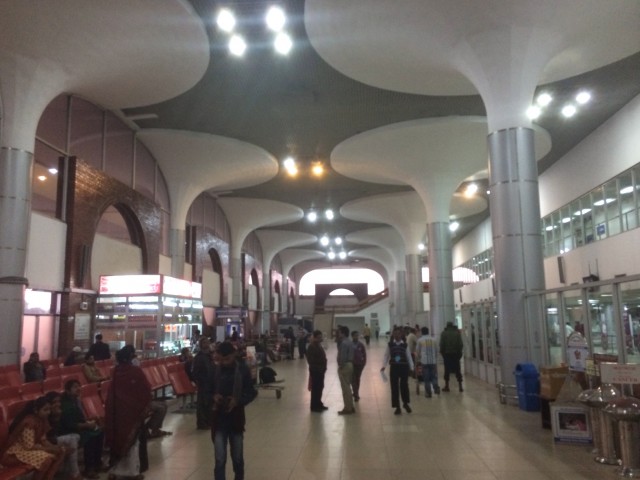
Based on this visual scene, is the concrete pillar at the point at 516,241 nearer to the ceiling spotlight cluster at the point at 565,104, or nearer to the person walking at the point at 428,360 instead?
the person walking at the point at 428,360

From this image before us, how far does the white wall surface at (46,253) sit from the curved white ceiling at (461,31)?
769 cm

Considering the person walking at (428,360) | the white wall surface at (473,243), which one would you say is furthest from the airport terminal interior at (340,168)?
the white wall surface at (473,243)

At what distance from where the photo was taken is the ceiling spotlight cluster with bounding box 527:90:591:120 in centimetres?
1511

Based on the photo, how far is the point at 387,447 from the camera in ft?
23.7

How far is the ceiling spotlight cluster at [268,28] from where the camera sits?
36.1 ft

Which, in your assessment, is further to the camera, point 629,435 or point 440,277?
point 440,277

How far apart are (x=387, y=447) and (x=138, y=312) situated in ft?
32.2

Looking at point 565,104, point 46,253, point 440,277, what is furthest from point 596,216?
point 46,253

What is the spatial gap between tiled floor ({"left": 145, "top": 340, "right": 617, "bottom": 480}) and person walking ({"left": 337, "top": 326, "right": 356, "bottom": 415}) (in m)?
0.28

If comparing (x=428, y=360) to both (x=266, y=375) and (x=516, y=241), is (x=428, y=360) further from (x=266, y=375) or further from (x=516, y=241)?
(x=266, y=375)

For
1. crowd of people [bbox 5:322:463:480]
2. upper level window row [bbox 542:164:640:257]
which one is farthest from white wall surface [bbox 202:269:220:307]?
crowd of people [bbox 5:322:463:480]

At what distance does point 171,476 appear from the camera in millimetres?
6043

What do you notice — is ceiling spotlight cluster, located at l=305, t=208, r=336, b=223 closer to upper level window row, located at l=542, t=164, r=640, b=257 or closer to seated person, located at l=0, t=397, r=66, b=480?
upper level window row, located at l=542, t=164, r=640, b=257

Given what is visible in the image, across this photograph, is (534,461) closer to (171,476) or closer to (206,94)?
(171,476)
